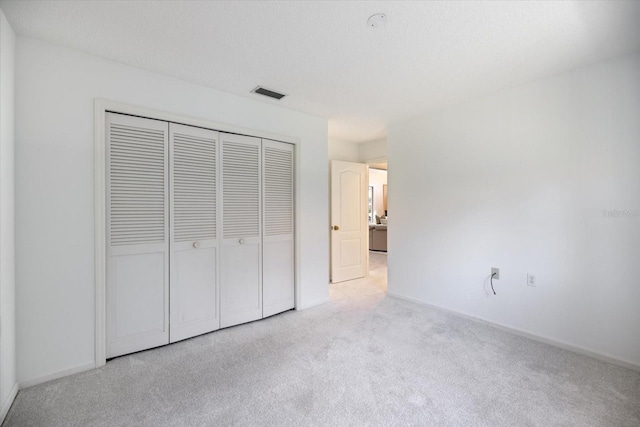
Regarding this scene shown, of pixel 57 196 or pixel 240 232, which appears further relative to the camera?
pixel 240 232

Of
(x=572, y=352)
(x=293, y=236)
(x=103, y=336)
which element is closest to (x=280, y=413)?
(x=103, y=336)

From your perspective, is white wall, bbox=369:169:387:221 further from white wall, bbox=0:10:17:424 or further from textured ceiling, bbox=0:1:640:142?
white wall, bbox=0:10:17:424

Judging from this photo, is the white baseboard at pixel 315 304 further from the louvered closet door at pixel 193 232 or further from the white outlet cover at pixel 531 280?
the white outlet cover at pixel 531 280

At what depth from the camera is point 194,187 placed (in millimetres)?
2734

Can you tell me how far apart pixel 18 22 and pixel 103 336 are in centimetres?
224

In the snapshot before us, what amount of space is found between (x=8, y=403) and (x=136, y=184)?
1604mm

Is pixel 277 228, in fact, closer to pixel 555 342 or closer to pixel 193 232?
pixel 193 232

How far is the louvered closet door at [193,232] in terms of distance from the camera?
263 centimetres

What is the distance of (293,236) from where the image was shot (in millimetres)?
3502

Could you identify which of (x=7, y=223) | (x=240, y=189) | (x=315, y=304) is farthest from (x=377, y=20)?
(x=315, y=304)

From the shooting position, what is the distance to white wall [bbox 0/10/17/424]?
171 centimetres

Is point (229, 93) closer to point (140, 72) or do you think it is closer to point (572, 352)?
point (140, 72)

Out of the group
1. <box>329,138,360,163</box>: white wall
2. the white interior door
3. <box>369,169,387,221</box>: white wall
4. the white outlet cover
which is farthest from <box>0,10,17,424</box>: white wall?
<box>369,169,387,221</box>: white wall

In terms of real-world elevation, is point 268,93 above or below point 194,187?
above
